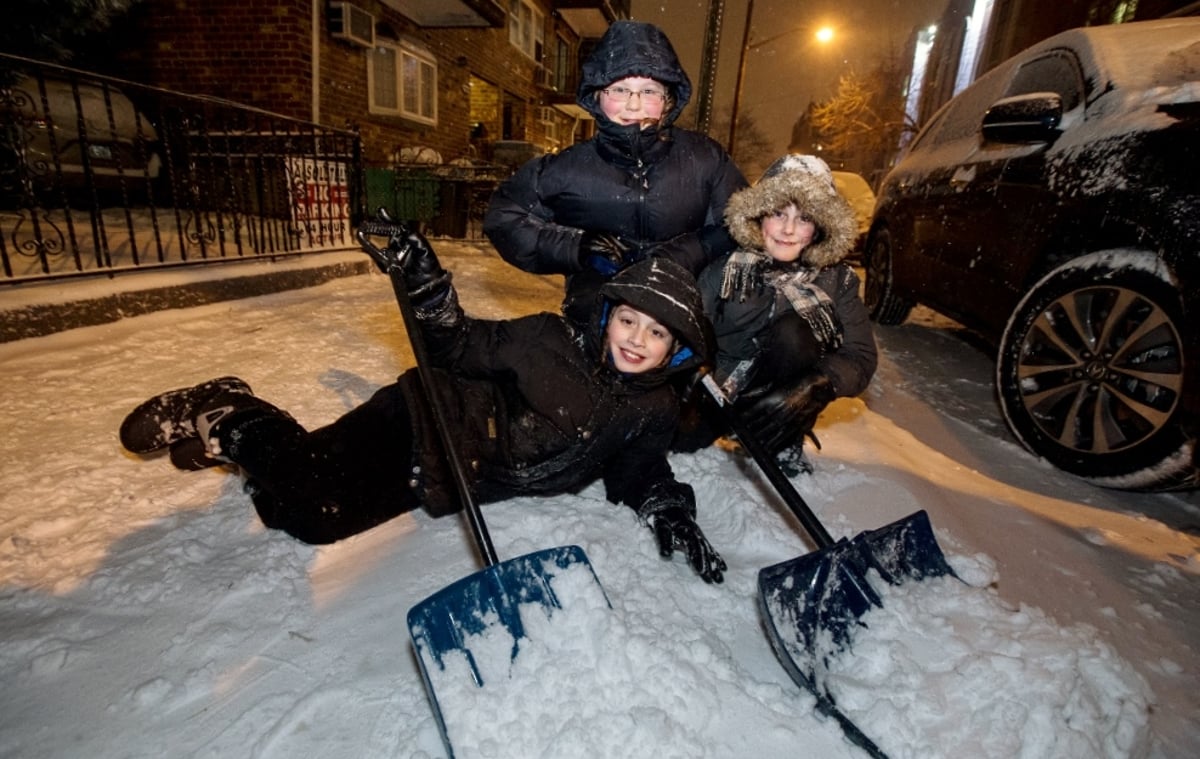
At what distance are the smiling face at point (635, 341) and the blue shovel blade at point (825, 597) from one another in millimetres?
796

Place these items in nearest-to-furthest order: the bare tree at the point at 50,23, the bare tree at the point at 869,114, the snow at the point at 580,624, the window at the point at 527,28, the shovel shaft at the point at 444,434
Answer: the snow at the point at 580,624 < the shovel shaft at the point at 444,434 < the bare tree at the point at 50,23 < the window at the point at 527,28 < the bare tree at the point at 869,114

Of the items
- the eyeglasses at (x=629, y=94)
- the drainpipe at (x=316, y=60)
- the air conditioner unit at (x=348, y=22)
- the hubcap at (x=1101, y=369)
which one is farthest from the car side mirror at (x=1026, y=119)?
the air conditioner unit at (x=348, y=22)

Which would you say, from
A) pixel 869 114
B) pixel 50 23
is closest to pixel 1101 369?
pixel 50 23

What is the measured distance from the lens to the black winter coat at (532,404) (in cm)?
193

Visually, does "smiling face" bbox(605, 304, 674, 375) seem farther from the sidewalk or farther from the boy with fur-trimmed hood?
the sidewalk

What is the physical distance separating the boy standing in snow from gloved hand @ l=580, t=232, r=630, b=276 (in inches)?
13.9

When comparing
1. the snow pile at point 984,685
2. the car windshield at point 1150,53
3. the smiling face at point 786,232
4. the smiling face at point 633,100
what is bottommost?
the snow pile at point 984,685

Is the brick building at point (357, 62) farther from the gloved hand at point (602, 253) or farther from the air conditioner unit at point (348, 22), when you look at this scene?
the gloved hand at point (602, 253)

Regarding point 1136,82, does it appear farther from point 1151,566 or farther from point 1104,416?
point 1151,566

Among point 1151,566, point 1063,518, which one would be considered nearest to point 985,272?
point 1063,518

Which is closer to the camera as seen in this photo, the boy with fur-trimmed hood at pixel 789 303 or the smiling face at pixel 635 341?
the smiling face at pixel 635 341

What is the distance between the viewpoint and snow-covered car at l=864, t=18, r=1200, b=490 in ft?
7.12

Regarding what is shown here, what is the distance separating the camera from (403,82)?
9.54 metres

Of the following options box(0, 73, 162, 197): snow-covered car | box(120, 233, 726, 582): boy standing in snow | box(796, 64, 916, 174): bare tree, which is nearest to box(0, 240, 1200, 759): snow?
box(120, 233, 726, 582): boy standing in snow
